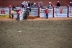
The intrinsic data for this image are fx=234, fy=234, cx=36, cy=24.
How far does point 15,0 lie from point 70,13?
550cm

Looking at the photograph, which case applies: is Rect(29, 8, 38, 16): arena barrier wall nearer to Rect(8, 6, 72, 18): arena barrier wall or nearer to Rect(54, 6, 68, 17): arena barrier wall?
Rect(8, 6, 72, 18): arena barrier wall

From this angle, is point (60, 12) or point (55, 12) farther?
point (60, 12)

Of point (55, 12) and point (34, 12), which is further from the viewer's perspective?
point (34, 12)

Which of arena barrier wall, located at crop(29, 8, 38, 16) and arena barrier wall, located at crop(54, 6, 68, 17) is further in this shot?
arena barrier wall, located at crop(29, 8, 38, 16)

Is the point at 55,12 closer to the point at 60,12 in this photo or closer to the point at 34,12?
the point at 60,12

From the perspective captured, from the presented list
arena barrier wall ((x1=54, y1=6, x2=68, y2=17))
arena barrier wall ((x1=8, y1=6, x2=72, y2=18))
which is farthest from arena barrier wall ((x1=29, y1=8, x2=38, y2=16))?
arena barrier wall ((x1=54, y1=6, x2=68, y2=17))

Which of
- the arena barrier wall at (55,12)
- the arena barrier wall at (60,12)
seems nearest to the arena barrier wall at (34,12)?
the arena barrier wall at (55,12)

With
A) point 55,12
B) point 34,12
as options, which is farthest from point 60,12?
point 34,12

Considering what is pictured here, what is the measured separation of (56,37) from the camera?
978 cm

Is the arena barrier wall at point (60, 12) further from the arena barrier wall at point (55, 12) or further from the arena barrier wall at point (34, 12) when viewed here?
the arena barrier wall at point (34, 12)

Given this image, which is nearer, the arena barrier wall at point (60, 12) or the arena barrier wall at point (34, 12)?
the arena barrier wall at point (60, 12)

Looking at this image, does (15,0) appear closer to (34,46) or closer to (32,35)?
(32,35)

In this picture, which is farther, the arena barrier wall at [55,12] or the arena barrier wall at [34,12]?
the arena barrier wall at [34,12]

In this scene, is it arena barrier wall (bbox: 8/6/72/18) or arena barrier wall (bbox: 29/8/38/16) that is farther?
arena barrier wall (bbox: 29/8/38/16)
